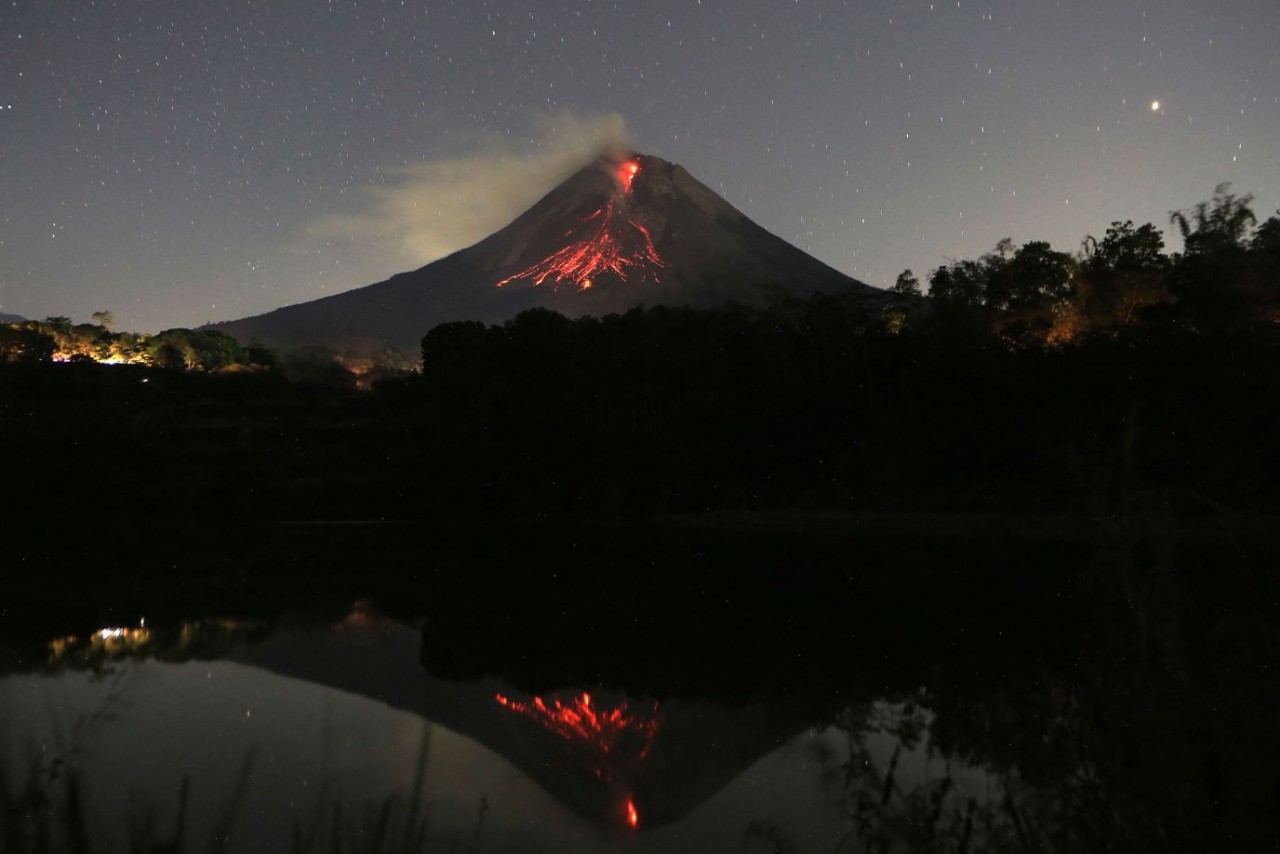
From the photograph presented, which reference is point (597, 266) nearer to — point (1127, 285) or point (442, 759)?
point (1127, 285)

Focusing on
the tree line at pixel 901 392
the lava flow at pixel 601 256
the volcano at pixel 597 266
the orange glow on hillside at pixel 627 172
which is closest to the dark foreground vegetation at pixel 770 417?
the tree line at pixel 901 392

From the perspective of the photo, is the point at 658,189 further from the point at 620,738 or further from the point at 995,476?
the point at 620,738

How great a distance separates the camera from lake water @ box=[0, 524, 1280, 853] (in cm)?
Answer: 387

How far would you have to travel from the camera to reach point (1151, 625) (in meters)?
3.90

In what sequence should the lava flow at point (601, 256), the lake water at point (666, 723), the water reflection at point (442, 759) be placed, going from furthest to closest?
the lava flow at point (601, 256) < the water reflection at point (442, 759) < the lake water at point (666, 723)

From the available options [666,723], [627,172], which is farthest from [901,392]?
[627,172]

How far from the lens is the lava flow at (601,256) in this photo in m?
119

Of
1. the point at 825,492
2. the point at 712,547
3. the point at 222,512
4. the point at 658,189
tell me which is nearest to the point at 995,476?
the point at 825,492

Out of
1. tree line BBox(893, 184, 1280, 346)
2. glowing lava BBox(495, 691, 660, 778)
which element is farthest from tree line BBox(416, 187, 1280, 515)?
glowing lava BBox(495, 691, 660, 778)

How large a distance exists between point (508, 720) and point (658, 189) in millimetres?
136772

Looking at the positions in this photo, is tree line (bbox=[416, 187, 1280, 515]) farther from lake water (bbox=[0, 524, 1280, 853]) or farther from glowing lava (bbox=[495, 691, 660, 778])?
glowing lava (bbox=[495, 691, 660, 778])

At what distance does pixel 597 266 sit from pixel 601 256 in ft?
8.95

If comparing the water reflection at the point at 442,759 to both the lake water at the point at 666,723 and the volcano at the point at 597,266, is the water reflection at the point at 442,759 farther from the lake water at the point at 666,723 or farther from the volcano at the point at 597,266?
the volcano at the point at 597,266

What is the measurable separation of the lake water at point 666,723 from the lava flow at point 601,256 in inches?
4187
